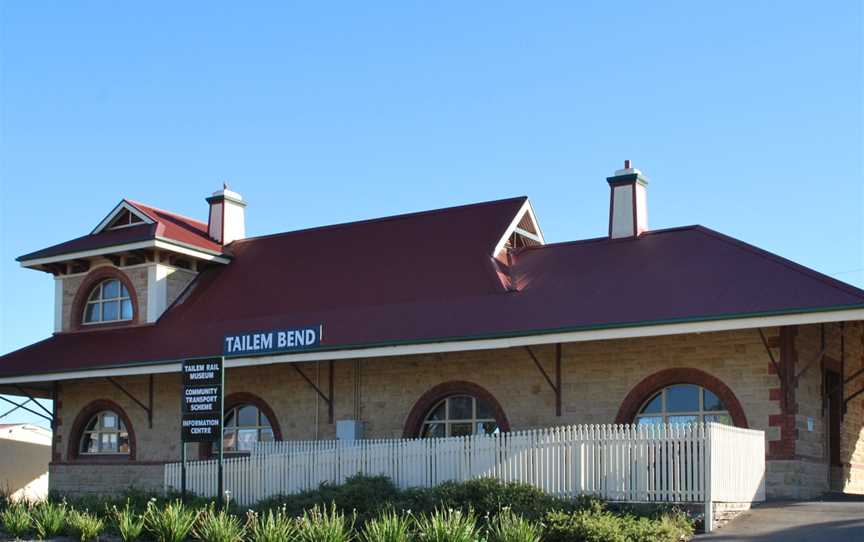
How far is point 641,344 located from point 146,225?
13192mm

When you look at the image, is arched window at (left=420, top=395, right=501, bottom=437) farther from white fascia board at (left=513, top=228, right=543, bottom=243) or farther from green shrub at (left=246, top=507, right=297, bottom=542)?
green shrub at (left=246, top=507, right=297, bottom=542)

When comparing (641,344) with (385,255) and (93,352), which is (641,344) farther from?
(93,352)

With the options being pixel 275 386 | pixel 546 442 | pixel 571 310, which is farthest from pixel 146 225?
pixel 546 442

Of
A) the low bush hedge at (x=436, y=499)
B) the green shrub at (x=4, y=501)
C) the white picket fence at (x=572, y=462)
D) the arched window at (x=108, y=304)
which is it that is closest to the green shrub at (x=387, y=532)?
the low bush hedge at (x=436, y=499)

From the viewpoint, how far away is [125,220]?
28.5 metres

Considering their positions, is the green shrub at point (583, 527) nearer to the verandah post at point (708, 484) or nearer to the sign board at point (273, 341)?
the verandah post at point (708, 484)

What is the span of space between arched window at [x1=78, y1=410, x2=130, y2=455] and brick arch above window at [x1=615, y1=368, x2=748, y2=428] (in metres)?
12.6

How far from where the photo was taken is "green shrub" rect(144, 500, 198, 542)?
1634 cm

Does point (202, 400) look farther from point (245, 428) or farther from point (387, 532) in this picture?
point (245, 428)

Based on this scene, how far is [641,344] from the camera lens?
20078mm

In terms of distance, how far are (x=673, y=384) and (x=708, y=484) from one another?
4.26 metres

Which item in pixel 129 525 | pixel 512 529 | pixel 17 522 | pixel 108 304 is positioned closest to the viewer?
pixel 512 529

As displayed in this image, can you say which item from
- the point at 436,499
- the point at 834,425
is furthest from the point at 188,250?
the point at 834,425

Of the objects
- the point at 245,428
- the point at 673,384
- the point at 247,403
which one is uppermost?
the point at 673,384
